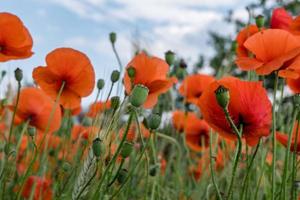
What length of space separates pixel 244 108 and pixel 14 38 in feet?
1.61

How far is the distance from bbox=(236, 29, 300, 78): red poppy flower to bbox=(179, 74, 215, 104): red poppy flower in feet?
2.58

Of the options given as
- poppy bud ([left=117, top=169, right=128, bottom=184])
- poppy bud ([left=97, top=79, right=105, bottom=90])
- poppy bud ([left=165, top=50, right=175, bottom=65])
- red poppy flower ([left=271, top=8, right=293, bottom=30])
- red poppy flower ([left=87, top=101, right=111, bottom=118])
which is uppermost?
red poppy flower ([left=271, top=8, right=293, bottom=30])

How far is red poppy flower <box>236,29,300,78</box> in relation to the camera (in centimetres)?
95

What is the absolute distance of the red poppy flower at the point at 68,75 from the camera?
46.8 inches

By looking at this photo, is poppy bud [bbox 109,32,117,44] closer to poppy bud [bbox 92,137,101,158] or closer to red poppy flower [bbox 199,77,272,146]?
red poppy flower [bbox 199,77,272,146]

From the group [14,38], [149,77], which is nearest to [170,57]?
[149,77]

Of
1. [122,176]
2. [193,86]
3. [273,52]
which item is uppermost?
[273,52]

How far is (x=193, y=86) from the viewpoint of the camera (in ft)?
6.01

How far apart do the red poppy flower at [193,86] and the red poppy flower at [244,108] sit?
822 millimetres

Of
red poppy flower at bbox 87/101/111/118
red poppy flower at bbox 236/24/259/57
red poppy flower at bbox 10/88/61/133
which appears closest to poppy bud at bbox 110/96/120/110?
red poppy flower at bbox 87/101/111/118

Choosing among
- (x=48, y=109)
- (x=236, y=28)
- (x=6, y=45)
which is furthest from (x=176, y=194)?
(x=236, y=28)

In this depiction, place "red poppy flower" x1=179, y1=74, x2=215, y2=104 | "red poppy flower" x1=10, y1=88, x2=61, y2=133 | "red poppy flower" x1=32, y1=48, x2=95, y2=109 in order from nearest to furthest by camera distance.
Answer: "red poppy flower" x1=32, y1=48, x2=95, y2=109 → "red poppy flower" x1=10, y1=88, x2=61, y2=133 → "red poppy flower" x1=179, y1=74, x2=215, y2=104

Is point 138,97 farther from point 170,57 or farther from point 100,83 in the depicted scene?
point 170,57

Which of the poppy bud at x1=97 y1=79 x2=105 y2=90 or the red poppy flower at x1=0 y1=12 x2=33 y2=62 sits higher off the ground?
the red poppy flower at x1=0 y1=12 x2=33 y2=62
